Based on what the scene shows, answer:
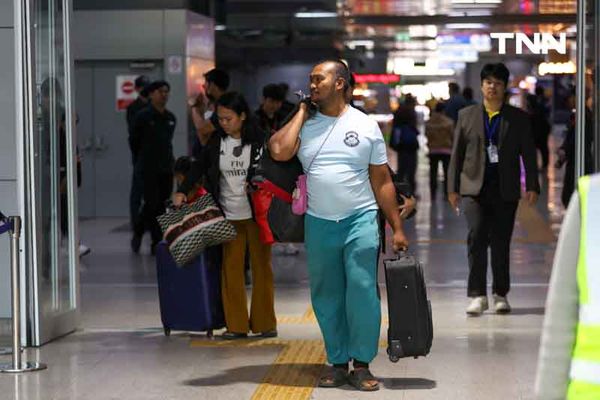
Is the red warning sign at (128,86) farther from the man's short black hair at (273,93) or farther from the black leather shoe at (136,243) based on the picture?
the man's short black hair at (273,93)

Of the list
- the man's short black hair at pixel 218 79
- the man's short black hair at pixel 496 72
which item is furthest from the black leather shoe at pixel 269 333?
the man's short black hair at pixel 218 79

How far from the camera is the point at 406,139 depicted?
2380 cm

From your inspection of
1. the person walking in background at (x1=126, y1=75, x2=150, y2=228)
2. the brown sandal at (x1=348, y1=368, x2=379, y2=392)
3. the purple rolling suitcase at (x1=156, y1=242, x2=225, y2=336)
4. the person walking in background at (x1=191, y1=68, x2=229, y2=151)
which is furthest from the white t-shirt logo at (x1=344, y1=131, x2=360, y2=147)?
the person walking in background at (x1=126, y1=75, x2=150, y2=228)

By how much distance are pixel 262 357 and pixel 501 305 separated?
2492 mm

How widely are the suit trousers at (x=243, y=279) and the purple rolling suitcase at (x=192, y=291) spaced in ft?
0.22

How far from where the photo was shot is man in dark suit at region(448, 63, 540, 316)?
10148 millimetres

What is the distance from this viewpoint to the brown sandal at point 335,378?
762 centimetres

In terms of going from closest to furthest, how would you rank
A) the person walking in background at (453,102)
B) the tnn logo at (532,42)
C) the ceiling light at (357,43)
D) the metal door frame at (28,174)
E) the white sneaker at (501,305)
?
the metal door frame at (28,174) < the white sneaker at (501,305) < the tnn logo at (532,42) < the person walking in background at (453,102) < the ceiling light at (357,43)

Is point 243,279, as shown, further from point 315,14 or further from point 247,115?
point 315,14

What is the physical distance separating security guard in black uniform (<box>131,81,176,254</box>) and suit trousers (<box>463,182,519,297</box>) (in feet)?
17.5

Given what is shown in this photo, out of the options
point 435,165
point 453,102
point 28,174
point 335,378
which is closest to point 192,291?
point 28,174

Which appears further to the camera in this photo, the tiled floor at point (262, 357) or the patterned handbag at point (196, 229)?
the patterned handbag at point (196, 229)

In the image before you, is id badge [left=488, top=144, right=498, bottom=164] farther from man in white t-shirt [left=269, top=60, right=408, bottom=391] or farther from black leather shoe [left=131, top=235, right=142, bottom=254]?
black leather shoe [left=131, top=235, right=142, bottom=254]

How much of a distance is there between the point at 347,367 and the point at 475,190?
2792mm
